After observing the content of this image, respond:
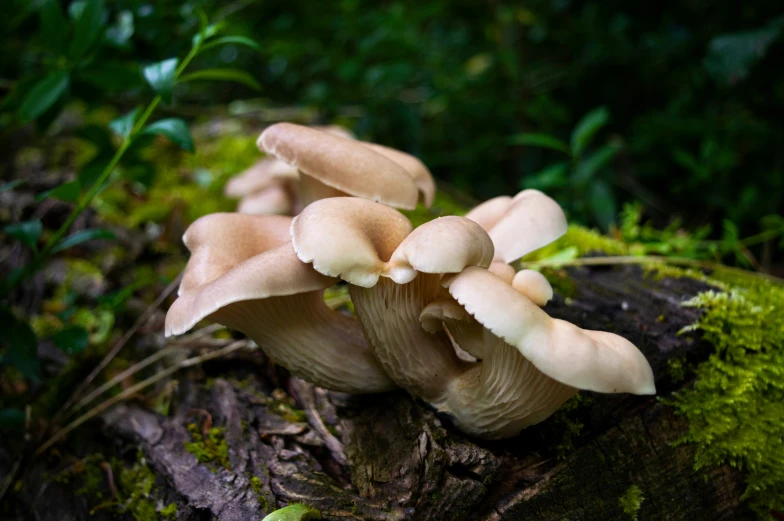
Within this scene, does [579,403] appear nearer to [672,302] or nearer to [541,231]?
[541,231]

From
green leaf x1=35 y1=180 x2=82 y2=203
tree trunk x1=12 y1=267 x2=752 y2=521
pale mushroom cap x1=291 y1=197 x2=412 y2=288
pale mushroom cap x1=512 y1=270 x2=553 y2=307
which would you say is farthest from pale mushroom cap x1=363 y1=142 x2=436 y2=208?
green leaf x1=35 y1=180 x2=82 y2=203

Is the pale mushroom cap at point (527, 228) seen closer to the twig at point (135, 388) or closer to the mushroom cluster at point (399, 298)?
the mushroom cluster at point (399, 298)

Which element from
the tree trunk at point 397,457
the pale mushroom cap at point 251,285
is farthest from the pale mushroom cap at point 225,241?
the tree trunk at point 397,457

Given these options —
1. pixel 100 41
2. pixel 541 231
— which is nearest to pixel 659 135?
pixel 541 231

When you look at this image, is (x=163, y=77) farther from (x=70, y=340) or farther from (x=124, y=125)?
(x=70, y=340)

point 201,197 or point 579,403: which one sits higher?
point 579,403

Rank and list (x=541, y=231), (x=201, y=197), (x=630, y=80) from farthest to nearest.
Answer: (x=630, y=80) → (x=201, y=197) → (x=541, y=231)
